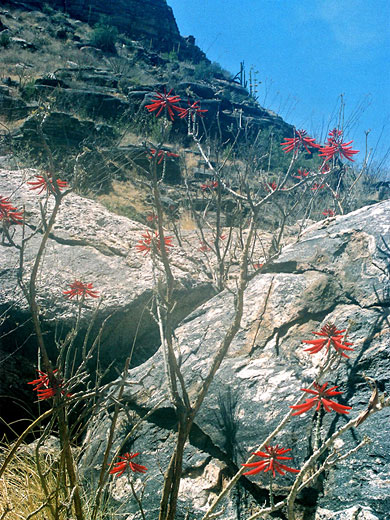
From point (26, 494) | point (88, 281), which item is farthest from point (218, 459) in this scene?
point (88, 281)

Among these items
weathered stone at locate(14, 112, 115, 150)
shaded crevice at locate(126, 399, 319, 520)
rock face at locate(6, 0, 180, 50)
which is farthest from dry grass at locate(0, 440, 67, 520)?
rock face at locate(6, 0, 180, 50)

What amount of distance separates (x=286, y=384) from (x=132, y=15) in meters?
31.0

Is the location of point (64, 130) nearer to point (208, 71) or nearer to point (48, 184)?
point (48, 184)

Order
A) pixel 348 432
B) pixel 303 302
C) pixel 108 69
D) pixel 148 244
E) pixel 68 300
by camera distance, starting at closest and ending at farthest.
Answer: pixel 348 432 → pixel 303 302 → pixel 68 300 → pixel 148 244 → pixel 108 69

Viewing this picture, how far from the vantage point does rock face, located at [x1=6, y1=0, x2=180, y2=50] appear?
25438 mm

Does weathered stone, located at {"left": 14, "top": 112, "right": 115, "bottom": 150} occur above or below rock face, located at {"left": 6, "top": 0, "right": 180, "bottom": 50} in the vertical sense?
below

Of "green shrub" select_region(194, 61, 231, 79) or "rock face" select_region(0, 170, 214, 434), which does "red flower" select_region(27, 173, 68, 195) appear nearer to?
"rock face" select_region(0, 170, 214, 434)

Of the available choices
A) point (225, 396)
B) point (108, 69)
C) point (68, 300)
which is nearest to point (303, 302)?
point (225, 396)

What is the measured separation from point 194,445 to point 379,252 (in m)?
1.47

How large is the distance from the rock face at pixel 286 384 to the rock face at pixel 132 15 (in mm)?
27080

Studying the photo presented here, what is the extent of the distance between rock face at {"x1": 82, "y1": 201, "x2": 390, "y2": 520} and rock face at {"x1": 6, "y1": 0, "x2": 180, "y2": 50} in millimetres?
27080

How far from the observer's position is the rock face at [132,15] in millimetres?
25438

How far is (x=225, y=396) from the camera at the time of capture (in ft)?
6.44

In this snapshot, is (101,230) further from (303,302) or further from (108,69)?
(108,69)
